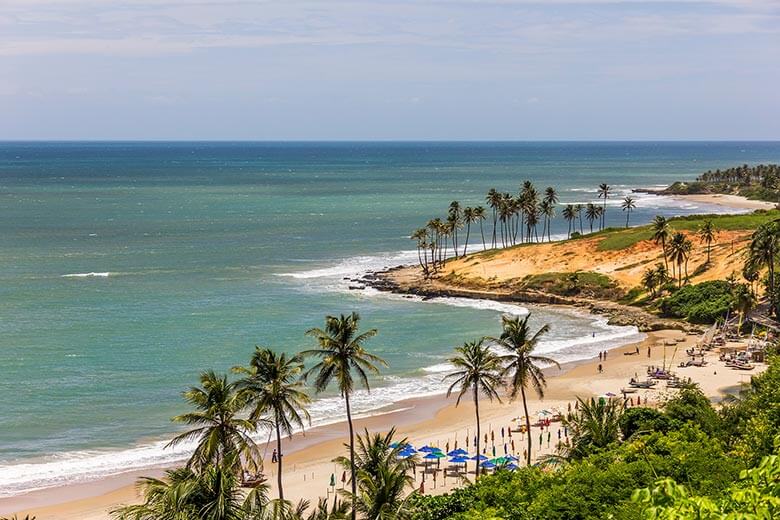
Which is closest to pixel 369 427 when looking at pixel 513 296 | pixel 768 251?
pixel 768 251

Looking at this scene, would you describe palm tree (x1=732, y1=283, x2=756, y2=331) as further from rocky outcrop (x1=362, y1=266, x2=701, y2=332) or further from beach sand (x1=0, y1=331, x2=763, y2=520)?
rocky outcrop (x1=362, y1=266, x2=701, y2=332)

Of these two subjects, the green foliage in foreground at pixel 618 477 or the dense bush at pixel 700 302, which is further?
the dense bush at pixel 700 302

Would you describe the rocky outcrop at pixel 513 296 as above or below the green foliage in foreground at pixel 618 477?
below

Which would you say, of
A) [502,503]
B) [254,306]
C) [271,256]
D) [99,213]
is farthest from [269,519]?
[99,213]

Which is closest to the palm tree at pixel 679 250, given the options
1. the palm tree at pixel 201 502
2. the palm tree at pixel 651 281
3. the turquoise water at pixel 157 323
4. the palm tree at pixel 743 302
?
the palm tree at pixel 651 281

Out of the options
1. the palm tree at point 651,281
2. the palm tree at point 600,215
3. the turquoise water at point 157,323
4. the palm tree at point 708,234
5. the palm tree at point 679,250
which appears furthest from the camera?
the palm tree at point 600,215

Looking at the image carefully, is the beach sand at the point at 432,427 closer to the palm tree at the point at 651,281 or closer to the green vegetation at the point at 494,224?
the palm tree at the point at 651,281
